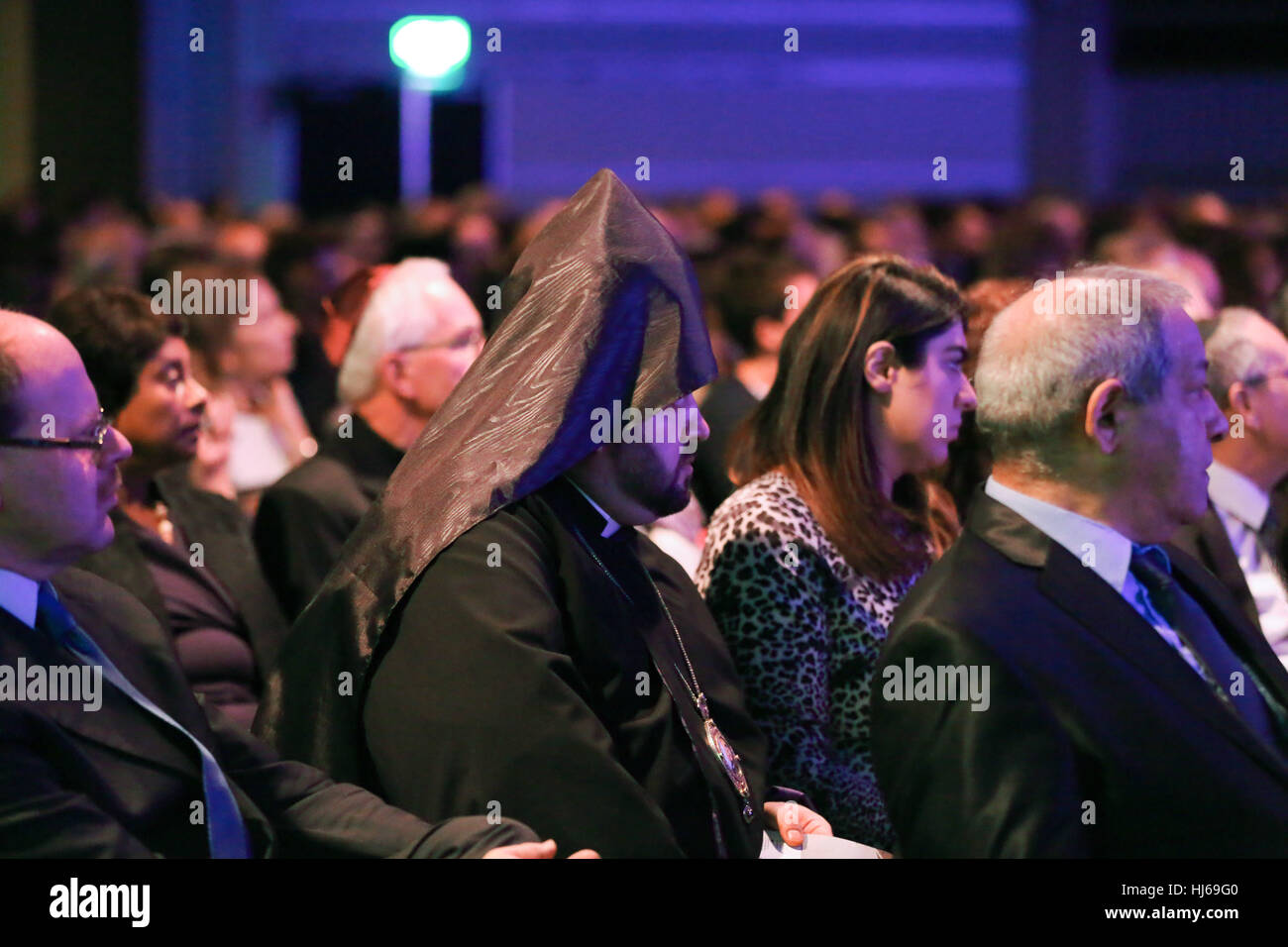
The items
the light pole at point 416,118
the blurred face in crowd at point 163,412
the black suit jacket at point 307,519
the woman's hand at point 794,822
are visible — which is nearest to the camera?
the woman's hand at point 794,822

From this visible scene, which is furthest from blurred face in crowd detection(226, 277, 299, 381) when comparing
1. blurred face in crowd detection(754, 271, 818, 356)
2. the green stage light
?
the green stage light

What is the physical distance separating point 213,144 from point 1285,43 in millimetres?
9214

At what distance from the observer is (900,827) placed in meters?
2.20

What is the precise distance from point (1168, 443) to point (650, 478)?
2.53ft

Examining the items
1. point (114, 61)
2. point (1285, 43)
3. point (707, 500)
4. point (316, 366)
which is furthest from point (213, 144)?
point (707, 500)

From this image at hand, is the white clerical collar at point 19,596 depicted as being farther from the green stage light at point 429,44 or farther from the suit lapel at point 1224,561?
the green stage light at point 429,44

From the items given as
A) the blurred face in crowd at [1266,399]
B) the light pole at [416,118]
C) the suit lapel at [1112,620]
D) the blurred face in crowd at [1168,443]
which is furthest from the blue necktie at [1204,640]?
the light pole at [416,118]

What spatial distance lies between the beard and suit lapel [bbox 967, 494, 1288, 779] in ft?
1.70

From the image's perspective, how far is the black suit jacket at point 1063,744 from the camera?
208 centimetres

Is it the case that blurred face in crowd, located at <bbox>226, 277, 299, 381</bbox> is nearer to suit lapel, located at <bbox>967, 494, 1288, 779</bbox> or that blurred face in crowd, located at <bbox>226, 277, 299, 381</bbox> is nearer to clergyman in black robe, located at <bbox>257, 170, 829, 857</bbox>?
clergyman in black robe, located at <bbox>257, 170, 829, 857</bbox>

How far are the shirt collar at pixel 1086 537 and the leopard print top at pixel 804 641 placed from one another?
0.59 m

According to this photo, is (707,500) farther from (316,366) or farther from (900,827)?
(316,366)

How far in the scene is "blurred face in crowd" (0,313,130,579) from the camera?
220 centimetres

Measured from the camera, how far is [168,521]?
364 centimetres
